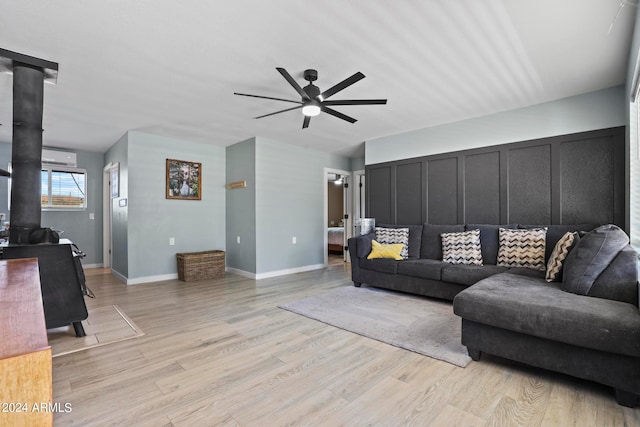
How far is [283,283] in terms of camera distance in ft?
15.7

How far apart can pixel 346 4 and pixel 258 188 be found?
3.51m

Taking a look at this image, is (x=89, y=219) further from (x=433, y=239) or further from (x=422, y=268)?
(x=433, y=239)

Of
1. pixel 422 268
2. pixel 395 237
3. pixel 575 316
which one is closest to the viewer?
pixel 575 316

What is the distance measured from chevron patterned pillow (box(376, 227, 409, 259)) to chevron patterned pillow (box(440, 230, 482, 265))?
0.54 metres

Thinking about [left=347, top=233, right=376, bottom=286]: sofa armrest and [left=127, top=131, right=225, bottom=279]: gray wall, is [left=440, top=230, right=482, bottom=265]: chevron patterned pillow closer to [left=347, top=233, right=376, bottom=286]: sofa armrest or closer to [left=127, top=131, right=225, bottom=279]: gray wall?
[left=347, top=233, right=376, bottom=286]: sofa armrest

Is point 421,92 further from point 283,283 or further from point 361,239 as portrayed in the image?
point 283,283

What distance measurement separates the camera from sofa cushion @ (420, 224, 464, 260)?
424cm

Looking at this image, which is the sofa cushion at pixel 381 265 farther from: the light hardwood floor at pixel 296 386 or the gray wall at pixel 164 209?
the gray wall at pixel 164 209

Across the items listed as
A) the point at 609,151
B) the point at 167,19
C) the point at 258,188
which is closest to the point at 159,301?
the point at 258,188

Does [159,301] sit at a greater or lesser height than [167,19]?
lesser

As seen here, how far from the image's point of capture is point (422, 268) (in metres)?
3.80

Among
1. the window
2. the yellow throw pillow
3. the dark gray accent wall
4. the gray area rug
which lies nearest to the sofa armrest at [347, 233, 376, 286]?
the yellow throw pillow

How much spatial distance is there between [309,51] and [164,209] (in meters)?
3.77

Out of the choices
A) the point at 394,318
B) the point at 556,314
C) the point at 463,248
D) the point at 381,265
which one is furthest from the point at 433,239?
the point at 556,314
